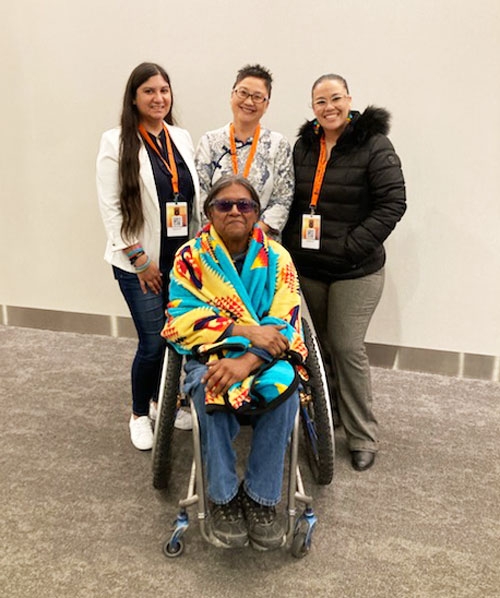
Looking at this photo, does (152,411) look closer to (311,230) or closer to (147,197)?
(147,197)

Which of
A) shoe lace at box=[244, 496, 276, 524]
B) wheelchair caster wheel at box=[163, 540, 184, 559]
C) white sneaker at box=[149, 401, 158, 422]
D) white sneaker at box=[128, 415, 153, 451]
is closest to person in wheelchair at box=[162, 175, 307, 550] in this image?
shoe lace at box=[244, 496, 276, 524]

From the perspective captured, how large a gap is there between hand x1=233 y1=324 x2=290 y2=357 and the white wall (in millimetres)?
1374

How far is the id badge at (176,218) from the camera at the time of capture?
6.08 ft

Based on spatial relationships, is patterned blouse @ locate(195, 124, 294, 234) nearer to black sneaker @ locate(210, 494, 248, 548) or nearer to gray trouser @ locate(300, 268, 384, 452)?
gray trouser @ locate(300, 268, 384, 452)

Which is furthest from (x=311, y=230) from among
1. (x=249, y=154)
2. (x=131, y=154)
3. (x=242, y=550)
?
(x=242, y=550)

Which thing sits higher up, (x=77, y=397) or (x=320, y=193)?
(x=320, y=193)

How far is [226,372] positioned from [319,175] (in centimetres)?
85

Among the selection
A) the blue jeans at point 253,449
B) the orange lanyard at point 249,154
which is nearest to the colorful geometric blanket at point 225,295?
the blue jeans at point 253,449

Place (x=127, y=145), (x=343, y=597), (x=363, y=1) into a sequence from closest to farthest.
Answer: (x=343, y=597), (x=127, y=145), (x=363, y=1)

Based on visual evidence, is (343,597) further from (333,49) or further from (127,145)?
(333,49)

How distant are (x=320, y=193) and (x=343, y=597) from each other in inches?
51.2

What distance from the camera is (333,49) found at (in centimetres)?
241

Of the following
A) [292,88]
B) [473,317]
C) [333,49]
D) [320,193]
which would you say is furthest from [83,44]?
[473,317]

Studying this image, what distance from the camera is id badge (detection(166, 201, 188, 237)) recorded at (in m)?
1.85
